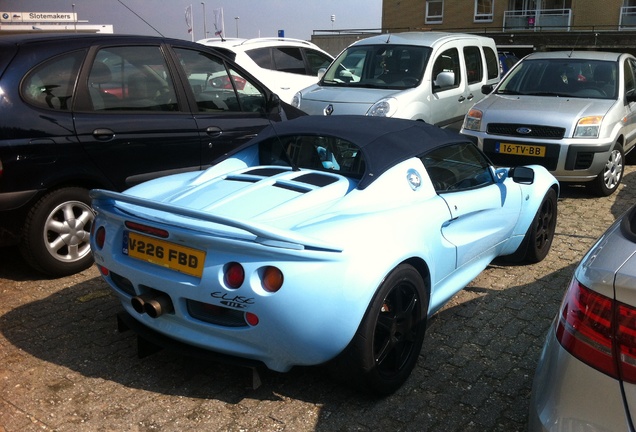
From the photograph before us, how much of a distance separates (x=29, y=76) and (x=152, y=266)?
7.38ft

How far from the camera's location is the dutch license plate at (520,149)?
700 cm

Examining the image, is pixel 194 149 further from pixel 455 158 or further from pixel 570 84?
pixel 570 84

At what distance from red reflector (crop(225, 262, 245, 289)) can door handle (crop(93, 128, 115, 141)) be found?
7.91ft

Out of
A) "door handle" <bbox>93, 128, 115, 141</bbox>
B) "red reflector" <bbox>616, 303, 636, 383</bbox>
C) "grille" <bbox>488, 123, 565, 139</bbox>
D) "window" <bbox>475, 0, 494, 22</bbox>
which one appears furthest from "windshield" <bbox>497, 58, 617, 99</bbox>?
"window" <bbox>475, 0, 494, 22</bbox>

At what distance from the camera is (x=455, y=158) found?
4070 mm

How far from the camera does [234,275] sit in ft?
9.00

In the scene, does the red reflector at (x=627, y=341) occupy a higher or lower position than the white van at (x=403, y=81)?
lower

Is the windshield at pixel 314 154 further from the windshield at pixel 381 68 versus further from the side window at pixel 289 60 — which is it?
the side window at pixel 289 60

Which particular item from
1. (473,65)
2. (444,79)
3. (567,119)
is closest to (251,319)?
(567,119)

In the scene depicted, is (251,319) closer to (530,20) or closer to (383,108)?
(383,108)

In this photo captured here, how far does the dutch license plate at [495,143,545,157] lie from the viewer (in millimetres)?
6998

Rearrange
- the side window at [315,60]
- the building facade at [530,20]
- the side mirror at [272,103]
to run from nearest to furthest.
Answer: the side mirror at [272,103] < the side window at [315,60] < the building facade at [530,20]

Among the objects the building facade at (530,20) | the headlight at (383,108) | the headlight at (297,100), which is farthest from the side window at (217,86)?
the building facade at (530,20)

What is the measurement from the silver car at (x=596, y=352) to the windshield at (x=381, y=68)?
641 centimetres
